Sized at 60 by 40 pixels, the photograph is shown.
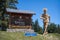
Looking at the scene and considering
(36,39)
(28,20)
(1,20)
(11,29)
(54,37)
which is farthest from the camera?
(1,20)

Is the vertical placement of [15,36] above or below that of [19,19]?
below

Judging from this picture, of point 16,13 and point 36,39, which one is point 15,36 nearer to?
point 36,39

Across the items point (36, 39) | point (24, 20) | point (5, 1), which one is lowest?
point (36, 39)

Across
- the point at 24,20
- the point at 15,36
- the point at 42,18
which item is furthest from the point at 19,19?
the point at 15,36

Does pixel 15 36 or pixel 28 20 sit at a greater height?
pixel 28 20

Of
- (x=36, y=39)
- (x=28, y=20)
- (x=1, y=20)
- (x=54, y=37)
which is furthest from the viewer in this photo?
(x=1, y=20)

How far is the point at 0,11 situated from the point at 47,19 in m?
16.0

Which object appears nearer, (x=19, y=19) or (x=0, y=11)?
(x=19, y=19)

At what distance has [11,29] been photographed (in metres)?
20.5

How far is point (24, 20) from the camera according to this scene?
850 inches

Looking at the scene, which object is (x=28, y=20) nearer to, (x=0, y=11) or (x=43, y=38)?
(x=43, y=38)

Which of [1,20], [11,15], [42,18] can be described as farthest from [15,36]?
[1,20]

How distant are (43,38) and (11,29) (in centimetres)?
467

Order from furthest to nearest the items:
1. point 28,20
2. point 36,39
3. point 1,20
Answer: point 1,20
point 28,20
point 36,39
